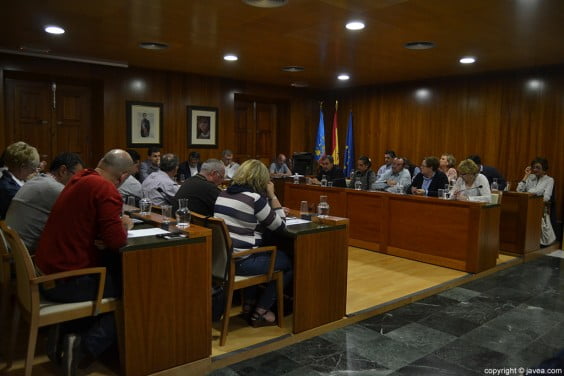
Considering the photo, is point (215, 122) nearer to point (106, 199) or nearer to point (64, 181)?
point (64, 181)

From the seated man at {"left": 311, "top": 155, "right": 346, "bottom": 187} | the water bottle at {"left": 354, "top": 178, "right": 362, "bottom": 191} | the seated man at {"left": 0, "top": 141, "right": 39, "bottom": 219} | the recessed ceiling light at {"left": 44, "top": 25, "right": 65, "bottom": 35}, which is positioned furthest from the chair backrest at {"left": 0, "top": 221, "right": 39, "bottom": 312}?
the seated man at {"left": 311, "top": 155, "right": 346, "bottom": 187}

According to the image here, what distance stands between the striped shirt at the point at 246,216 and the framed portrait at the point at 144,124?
16.7 feet

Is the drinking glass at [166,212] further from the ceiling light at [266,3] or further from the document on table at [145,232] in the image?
the ceiling light at [266,3]

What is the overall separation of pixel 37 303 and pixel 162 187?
2.37 m

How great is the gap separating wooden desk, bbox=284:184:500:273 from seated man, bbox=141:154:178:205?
274 cm

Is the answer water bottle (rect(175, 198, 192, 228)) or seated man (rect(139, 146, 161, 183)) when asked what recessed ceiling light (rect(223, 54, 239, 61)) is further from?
water bottle (rect(175, 198, 192, 228))

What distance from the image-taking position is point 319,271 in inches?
138

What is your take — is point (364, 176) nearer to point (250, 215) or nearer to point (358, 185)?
point (358, 185)

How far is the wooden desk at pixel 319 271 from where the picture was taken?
338 cm

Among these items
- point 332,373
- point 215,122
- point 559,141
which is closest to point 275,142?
point 215,122

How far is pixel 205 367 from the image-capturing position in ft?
9.75

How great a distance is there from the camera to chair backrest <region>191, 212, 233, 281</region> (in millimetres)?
3109

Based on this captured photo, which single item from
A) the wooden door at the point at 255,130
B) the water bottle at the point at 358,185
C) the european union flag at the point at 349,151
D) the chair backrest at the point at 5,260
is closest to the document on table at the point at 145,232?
the chair backrest at the point at 5,260

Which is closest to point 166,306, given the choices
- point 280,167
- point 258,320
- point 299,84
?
point 258,320
